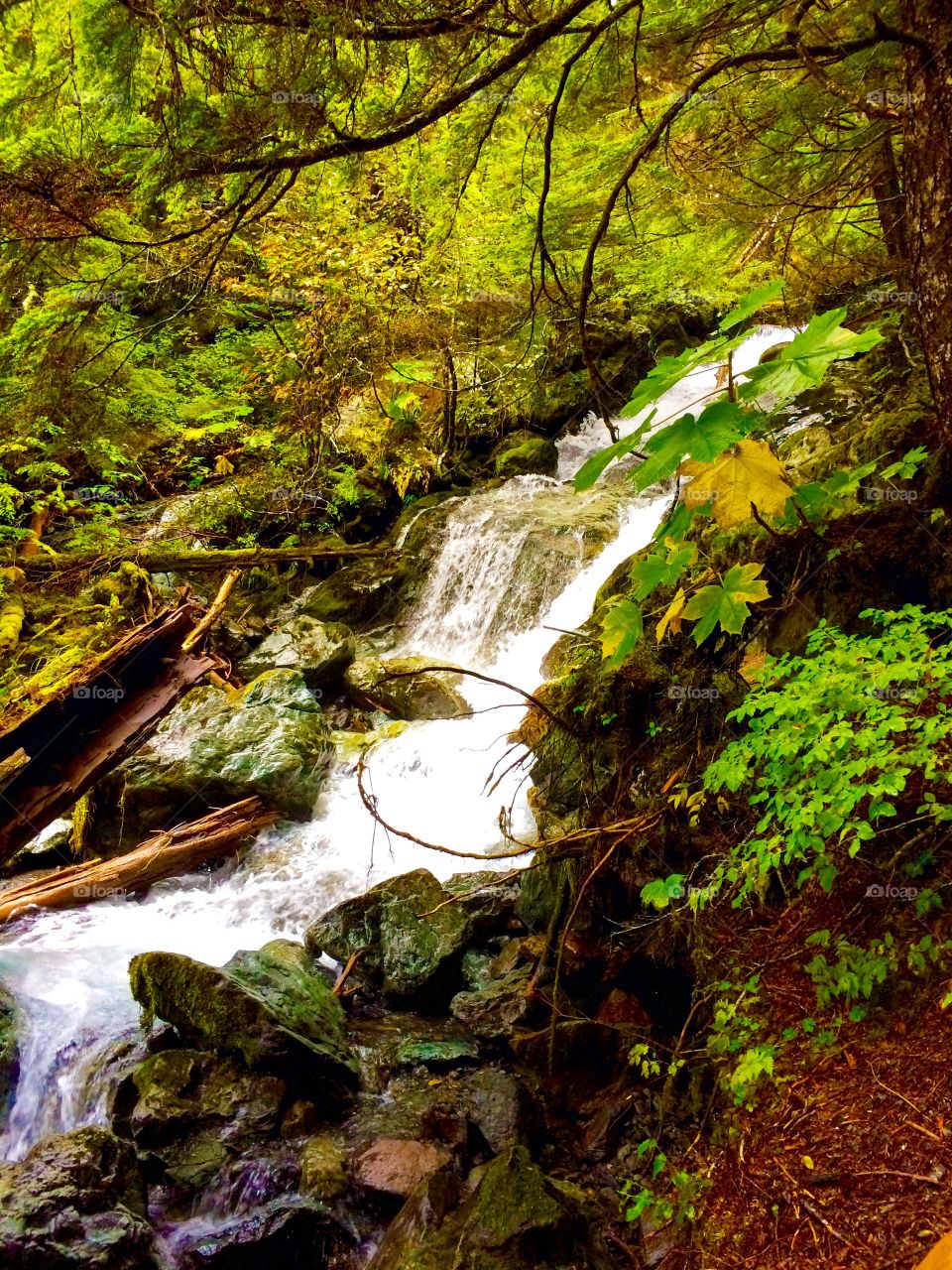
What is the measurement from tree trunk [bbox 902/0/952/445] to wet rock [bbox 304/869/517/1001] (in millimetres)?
4742

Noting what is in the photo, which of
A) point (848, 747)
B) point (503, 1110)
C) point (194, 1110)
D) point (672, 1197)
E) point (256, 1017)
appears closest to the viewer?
point (848, 747)

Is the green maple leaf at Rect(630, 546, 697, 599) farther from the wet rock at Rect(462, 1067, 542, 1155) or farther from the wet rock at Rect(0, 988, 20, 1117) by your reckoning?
the wet rock at Rect(0, 988, 20, 1117)

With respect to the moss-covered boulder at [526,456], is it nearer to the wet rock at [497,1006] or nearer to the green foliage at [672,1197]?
the wet rock at [497,1006]

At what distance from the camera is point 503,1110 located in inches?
164

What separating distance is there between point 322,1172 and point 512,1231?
163 centimetres

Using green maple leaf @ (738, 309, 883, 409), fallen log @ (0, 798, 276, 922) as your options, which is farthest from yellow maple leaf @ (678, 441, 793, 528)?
fallen log @ (0, 798, 276, 922)

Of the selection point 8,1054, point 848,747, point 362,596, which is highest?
point 848,747

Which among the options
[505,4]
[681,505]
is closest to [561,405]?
[505,4]

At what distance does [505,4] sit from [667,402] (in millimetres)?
13266

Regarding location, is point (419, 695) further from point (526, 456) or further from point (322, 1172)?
point (526, 456)

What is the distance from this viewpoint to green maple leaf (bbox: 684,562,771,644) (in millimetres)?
2088

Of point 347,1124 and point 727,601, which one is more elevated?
point 727,601

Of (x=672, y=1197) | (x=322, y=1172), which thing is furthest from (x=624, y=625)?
(x=322, y=1172)

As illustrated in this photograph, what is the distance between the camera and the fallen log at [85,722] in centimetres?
488
